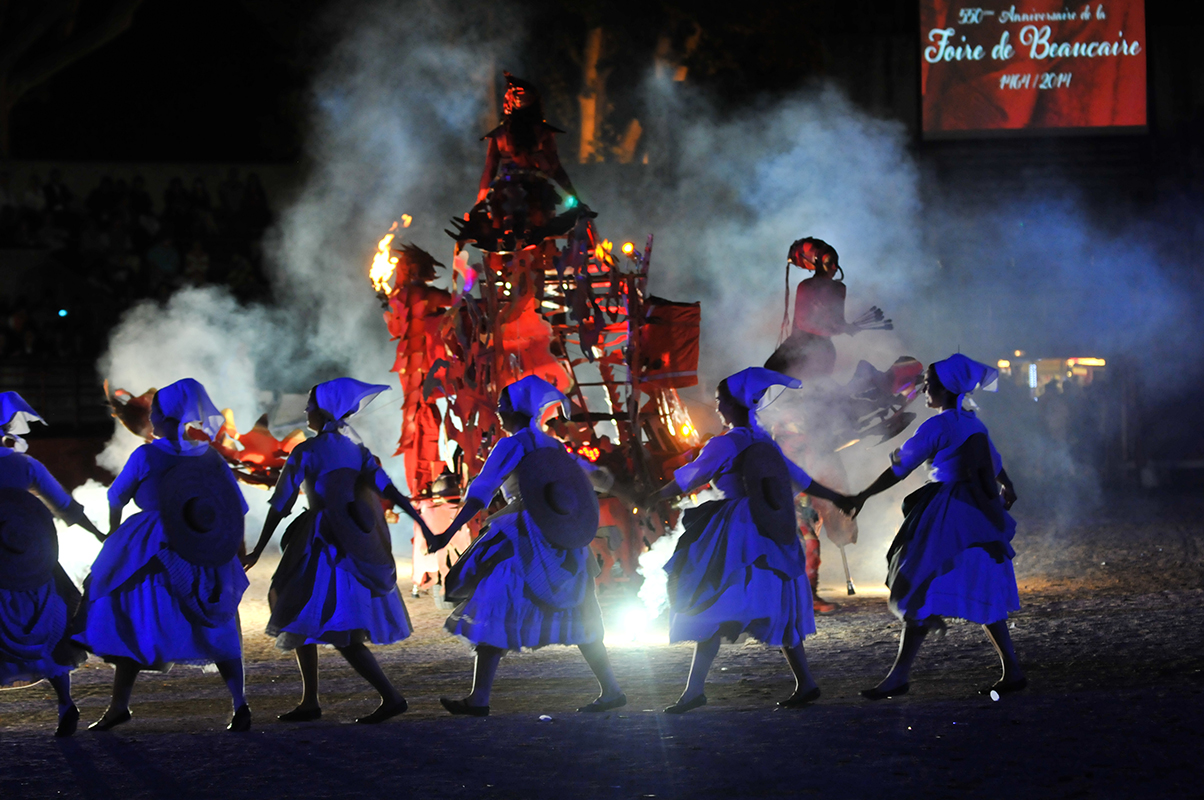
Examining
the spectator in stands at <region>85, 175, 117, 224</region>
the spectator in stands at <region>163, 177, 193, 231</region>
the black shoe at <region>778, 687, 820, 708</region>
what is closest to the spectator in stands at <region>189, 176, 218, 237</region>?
the spectator in stands at <region>163, 177, 193, 231</region>

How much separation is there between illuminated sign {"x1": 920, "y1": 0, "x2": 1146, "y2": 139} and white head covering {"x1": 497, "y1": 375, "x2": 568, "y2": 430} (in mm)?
16045

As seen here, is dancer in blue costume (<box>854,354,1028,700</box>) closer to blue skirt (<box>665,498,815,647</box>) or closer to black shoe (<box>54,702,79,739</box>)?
blue skirt (<box>665,498,815,647</box>)

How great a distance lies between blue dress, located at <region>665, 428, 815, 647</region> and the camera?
5438 mm

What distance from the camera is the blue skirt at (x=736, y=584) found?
214 inches

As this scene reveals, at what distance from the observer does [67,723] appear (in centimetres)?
523

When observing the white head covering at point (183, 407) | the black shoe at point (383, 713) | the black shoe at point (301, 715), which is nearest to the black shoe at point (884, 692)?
the black shoe at point (383, 713)

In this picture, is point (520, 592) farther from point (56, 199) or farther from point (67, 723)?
point (56, 199)

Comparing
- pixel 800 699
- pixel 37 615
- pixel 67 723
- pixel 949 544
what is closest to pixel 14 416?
pixel 37 615

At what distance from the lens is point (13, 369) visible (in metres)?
16.1

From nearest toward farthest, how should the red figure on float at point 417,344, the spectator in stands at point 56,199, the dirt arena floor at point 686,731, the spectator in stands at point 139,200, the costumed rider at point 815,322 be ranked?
the dirt arena floor at point 686,731 → the costumed rider at point 815,322 → the red figure on float at point 417,344 → the spectator in stands at point 56,199 → the spectator in stands at point 139,200

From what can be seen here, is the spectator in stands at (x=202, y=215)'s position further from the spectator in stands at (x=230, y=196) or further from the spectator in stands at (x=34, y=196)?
the spectator in stands at (x=34, y=196)

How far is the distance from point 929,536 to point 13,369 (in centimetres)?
1370

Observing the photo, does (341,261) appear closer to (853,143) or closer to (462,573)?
(853,143)

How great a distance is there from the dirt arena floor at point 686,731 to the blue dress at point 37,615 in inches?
12.1
